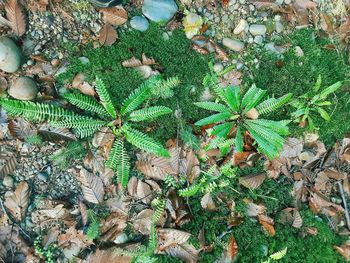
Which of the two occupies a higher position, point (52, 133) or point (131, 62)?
point (131, 62)

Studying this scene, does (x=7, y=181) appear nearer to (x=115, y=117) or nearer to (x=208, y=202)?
(x=115, y=117)

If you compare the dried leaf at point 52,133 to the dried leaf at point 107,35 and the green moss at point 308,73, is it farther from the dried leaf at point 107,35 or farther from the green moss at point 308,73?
the green moss at point 308,73

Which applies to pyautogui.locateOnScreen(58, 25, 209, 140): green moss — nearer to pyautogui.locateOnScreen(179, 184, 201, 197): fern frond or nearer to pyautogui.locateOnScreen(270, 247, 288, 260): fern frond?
pyautogui.locateOnScreen(179, 184, 201, 197): fern frond

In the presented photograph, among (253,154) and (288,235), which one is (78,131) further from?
(288,235)

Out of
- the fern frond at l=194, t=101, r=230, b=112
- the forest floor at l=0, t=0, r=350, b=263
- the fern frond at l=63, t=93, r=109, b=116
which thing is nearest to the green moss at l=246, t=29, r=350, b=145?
the forest floor at l=0, t=0, r=350, b=263

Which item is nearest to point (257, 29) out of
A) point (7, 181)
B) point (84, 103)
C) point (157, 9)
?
point (157, 9)
